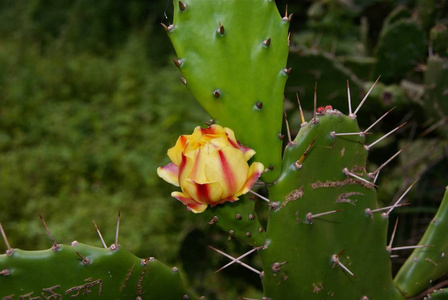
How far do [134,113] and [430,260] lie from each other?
3.03m

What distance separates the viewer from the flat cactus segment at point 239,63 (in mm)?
1002

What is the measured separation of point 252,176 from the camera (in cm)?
94

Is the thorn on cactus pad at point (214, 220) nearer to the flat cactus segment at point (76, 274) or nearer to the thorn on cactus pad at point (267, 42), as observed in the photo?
the flat cactus segment at point (76, 274)

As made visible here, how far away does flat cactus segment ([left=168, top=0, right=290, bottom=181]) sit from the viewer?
1002 mm

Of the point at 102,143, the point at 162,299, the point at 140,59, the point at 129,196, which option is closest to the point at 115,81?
the point at 140,59

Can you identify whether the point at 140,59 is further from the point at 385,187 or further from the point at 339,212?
the point at 339,212

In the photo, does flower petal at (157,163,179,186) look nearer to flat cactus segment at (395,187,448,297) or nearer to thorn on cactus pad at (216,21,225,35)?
thorn on cactus pad at (216,21,225,35)

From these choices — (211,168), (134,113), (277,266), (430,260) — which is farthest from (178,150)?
(134,113)

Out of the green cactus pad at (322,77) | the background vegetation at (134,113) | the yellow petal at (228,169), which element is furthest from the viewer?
the background vegetation at (134,113)

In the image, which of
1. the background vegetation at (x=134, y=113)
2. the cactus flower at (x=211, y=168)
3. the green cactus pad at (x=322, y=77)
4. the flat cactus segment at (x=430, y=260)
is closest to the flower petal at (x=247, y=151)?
the cactus flower at (x=211, y=168)

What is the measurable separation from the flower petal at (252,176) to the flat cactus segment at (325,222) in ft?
0.27

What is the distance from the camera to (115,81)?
4418mm

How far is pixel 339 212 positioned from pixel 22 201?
249 cm

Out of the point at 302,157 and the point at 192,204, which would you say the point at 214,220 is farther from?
the point at 302,157
